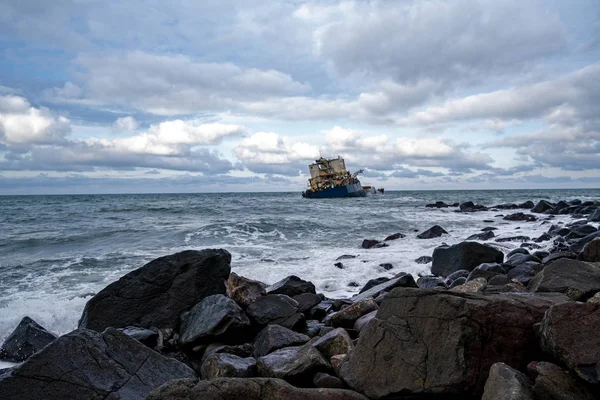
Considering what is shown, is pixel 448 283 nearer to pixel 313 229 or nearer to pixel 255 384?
pixel 255 384

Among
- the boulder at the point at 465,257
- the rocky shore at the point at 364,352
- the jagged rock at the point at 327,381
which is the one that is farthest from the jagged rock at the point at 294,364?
the boulder at the point at 465,257

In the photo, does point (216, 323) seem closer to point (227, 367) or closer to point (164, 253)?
point (227, 367)

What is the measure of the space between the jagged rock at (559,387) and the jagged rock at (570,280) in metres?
2.48

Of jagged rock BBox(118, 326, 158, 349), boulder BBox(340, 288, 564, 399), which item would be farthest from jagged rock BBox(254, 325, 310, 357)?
jagged rock BBox(118, 326, 158, 349)

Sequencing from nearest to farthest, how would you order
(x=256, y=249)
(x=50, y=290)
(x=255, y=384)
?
(x=255, y=384) → (x=50, y=290) → (x=256, y=249)

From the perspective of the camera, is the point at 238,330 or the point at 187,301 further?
the point at 187,301

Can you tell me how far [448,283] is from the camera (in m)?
10.3

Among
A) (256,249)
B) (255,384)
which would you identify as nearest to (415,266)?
(256,249)

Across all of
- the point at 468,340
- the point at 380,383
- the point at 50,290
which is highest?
the point at 468,340

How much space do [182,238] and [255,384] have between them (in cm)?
1982

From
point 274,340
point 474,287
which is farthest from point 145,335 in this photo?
point 474,287

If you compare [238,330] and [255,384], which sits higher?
[255,384]

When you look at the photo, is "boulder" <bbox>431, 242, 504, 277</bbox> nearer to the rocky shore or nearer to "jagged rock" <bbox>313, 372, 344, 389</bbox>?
the rocky shore

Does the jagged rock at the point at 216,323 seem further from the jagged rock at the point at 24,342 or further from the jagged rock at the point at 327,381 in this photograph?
the jagged rock at the point at 327,381
